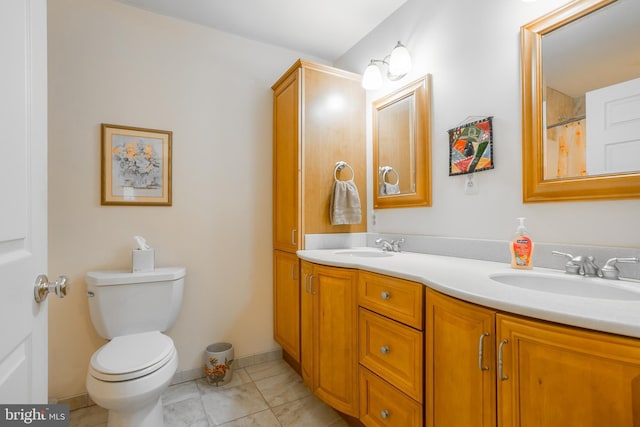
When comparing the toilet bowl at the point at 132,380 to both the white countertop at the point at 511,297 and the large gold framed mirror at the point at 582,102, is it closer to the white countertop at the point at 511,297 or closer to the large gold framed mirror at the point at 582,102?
the white countertop at the point at 511,297

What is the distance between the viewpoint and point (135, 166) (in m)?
1.89

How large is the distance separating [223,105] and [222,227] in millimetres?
921

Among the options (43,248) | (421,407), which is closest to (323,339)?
(421,407)

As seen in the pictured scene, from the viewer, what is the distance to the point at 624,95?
3.34ft

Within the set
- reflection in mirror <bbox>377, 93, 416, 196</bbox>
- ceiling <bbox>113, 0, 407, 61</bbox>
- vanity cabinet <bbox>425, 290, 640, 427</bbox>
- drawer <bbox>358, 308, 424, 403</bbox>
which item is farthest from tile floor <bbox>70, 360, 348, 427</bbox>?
ceiling <bbox>113, 0, 407, 61</bbox>

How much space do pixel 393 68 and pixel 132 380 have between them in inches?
86.7

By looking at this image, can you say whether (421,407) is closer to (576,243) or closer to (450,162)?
(576,243)

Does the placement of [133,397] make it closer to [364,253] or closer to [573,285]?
[364,253]

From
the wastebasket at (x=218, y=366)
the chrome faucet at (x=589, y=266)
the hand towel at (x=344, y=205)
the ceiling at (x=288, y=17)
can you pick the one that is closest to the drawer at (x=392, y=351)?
the chrome faucet at (x=589, y=266)

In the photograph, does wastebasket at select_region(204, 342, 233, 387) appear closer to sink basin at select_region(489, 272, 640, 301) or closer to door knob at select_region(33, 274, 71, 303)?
door knob at select_region(33, 274, 71, 303)

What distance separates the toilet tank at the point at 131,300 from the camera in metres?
1.63

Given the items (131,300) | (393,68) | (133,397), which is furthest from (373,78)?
(133,397)

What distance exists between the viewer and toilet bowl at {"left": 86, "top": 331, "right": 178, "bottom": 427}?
1.25 meters

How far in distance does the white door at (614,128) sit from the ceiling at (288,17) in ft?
4.53
